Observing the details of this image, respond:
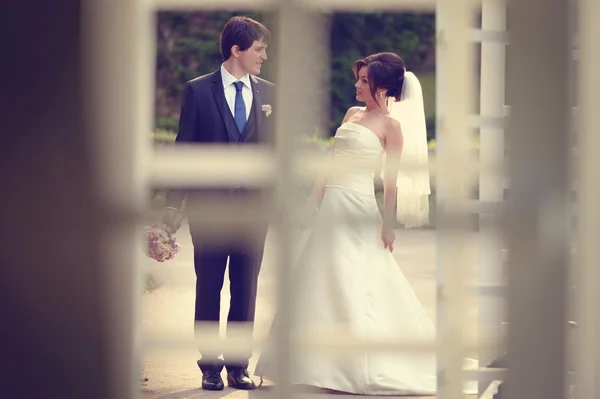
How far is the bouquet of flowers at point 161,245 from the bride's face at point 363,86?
951 millimetres

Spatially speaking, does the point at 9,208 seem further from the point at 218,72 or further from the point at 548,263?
the point at 218,72

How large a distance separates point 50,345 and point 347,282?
9.17 ft

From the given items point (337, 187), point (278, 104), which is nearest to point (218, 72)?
point (337, 187)

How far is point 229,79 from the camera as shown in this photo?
374cm

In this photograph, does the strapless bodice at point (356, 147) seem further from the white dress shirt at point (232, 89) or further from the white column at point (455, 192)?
the white column at point (455, 192)

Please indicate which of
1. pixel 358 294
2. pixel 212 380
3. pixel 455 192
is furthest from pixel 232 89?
pixel 455 192

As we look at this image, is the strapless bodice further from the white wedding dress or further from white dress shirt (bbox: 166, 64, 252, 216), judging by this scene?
white dress shirt (bbox: 166, 64, 252, 216)

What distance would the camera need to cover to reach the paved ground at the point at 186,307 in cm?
385

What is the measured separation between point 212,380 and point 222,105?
1083 mm

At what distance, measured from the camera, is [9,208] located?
141 cm

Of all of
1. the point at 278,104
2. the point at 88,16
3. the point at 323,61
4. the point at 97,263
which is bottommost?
the point at 97,263

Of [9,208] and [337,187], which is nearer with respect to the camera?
[9,208]

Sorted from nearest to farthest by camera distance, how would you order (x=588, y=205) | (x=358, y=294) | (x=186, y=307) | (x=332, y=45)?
(x=588, y=205) < (x=358, y=294) < (x=186, y=307) < (x=332, y=45)

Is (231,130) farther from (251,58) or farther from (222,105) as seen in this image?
(251,58)
